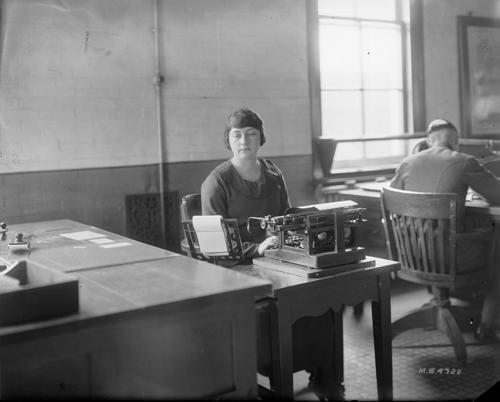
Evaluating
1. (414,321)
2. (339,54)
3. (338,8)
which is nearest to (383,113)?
(339,54)

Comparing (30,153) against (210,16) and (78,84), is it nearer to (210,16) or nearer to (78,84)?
(78,84)

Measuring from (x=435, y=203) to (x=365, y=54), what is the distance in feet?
8.59

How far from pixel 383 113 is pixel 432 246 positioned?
2.59 meters

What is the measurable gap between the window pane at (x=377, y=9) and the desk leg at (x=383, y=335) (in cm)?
356

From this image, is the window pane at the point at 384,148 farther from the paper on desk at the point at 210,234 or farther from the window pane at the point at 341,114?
the paper on desk at the point at 210,234

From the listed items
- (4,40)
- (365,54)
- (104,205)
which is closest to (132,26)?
(4,40)

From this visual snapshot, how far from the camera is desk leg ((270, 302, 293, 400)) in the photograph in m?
2.37

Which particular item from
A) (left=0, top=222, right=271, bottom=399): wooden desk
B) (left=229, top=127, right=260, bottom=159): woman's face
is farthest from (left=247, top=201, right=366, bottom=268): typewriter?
(left=229, top=127, right=260, bottom=159): woman's face

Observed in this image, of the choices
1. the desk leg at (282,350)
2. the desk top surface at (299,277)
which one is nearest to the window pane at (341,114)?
the desk top surface at (299,277)

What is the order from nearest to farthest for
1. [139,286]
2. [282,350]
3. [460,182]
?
1. [139,286]
2. [282,350]
3. [460,182]

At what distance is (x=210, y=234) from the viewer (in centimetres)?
266

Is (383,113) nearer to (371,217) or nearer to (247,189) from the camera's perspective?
(371,217)

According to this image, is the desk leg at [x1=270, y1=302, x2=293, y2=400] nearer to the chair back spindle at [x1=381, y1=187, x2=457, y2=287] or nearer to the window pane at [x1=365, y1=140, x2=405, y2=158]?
the chair back spindle at [x1=381, y1=187, x2=457, y2=287]

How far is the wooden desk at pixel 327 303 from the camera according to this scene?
238 centimetres
